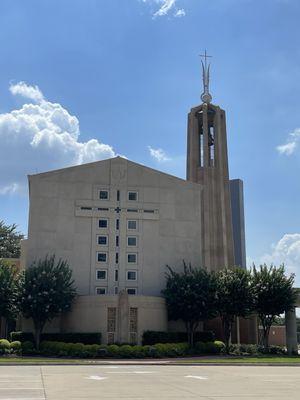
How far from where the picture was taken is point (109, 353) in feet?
132

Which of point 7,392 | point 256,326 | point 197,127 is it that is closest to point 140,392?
point 7,392

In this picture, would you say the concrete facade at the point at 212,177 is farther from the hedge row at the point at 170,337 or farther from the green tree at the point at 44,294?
the green tree at the point at 44,294

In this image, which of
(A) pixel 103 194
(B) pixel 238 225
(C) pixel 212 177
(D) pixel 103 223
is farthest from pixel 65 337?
(B) pixel 238 225

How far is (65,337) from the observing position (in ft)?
149

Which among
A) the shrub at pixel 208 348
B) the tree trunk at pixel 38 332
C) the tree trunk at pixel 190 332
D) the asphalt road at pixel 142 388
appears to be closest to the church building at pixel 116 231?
the tree trunk at pixel 190 332

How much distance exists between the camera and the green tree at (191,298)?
47.1 meters

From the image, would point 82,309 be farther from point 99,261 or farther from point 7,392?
point 7,392

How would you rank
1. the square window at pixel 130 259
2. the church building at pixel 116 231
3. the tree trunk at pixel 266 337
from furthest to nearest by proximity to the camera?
the square window at pixel 130 259 < the tree trunk at pixel 266 337 < the church building at pixel 116 231

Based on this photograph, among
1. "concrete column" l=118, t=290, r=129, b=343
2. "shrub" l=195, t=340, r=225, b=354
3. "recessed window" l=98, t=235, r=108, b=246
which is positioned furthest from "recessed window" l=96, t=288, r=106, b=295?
"shrub" l=195, t=340, r=225, b=354

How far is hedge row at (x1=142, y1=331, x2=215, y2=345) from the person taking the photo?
4562 cm

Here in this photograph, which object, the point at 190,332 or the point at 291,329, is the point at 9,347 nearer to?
Answer: the point at 190,332

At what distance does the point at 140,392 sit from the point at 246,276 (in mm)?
33036

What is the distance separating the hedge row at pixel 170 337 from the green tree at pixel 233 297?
2.04 metres

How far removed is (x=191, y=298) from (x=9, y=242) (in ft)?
157
